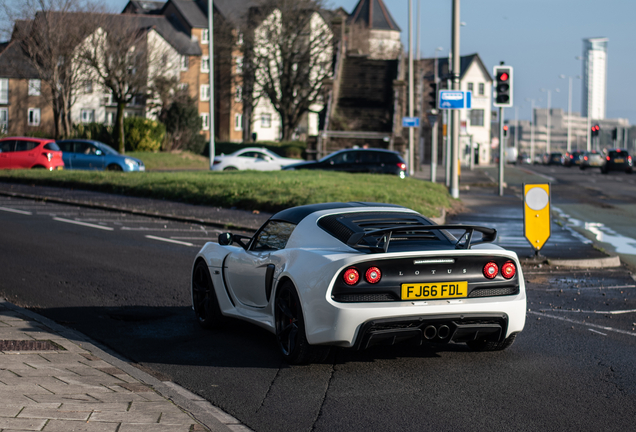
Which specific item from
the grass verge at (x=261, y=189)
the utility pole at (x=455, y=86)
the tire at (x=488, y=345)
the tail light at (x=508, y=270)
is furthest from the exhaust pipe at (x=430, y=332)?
the utility pole at (x=455, y=86)

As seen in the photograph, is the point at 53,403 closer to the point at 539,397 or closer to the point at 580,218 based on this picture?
the point at 539,397

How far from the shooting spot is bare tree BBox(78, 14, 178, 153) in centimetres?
5097

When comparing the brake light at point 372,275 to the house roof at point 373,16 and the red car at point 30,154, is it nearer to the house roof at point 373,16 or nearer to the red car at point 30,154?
the red car at point 30,154

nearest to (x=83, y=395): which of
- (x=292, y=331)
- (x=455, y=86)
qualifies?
(x=292, y=331)

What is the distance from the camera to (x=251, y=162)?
3506cm

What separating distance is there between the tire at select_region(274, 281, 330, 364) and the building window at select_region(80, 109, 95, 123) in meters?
71.6

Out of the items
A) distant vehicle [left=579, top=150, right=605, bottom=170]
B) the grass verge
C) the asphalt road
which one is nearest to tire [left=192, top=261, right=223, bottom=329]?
the asphalt road

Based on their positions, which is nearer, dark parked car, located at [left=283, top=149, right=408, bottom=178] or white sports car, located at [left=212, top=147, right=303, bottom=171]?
dark parked car, located at [left=283, top=149, right=408, bottom=178]

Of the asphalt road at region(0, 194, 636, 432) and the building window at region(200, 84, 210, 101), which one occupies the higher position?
the building window at region(200, 84, 210, 101)

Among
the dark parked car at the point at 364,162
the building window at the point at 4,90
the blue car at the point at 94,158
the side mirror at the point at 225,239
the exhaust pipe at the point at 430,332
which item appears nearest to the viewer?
the exhaust pipe at the point at 430,332

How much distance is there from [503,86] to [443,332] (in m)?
19.0

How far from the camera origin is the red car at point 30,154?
33562mm

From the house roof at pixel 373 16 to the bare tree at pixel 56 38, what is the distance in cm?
5473

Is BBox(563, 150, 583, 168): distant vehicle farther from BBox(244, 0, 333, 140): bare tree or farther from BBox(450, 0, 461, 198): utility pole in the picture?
BBox(450, 0, 461, 198): utility pole
